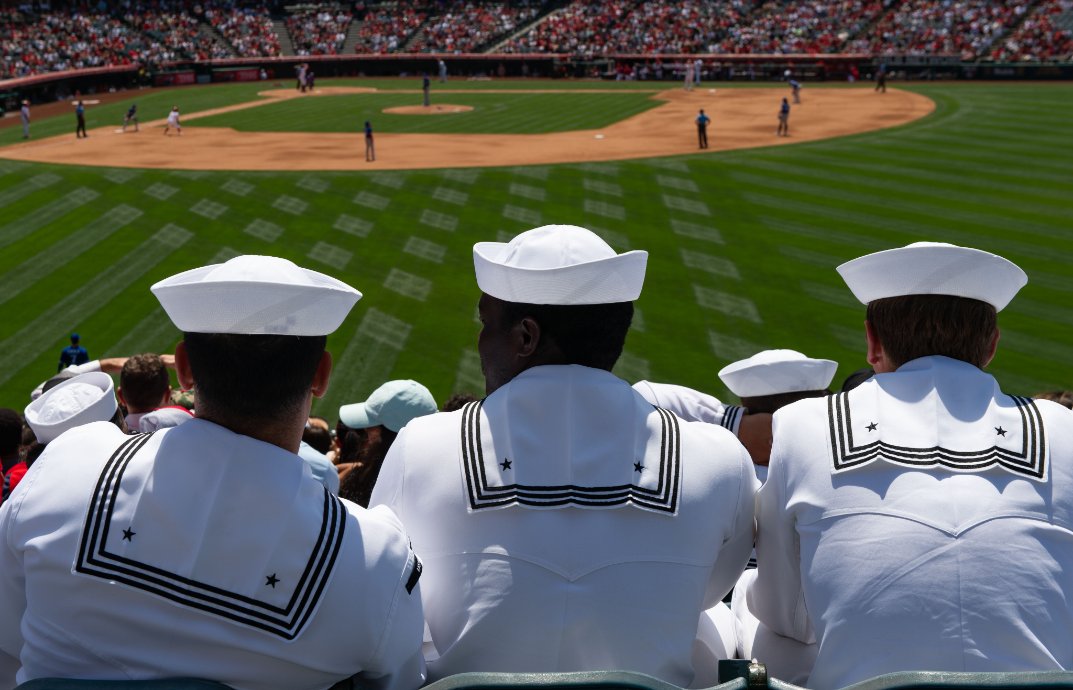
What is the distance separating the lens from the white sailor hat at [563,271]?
3061 mm

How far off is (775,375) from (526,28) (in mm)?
57914

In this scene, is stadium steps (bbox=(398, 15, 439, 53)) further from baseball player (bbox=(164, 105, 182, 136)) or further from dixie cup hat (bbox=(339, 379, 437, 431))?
dixie cup hat (bbox=(339, 379, 437, 431))

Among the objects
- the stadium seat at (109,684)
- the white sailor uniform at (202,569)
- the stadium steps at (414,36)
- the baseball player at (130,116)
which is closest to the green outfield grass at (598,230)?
the baseball player at (130,116)

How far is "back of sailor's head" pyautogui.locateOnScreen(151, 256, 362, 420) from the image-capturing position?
259 centimetres

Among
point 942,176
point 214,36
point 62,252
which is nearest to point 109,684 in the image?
point 62,252

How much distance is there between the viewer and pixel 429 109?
3947 centimetres

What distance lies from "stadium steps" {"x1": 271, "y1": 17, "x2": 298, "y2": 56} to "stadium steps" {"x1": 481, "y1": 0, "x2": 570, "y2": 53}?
398 inches

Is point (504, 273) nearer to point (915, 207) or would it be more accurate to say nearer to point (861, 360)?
point (861, 360)

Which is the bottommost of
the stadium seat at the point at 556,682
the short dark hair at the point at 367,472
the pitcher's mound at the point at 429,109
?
the pitcher's mound at the point at 429,109

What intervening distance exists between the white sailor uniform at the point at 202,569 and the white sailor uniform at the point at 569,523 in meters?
0.29

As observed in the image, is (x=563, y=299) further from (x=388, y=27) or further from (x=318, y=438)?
(x=388, y=27)

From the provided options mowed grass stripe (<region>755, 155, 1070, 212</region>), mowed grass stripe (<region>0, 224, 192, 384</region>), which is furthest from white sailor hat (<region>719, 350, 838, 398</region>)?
mowed grass stripe (<region>755, 155, 1070, 212</region>)

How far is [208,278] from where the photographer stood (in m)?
2.67

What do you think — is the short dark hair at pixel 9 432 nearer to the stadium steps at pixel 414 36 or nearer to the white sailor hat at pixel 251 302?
the white sailor hat at pixel 251 302
